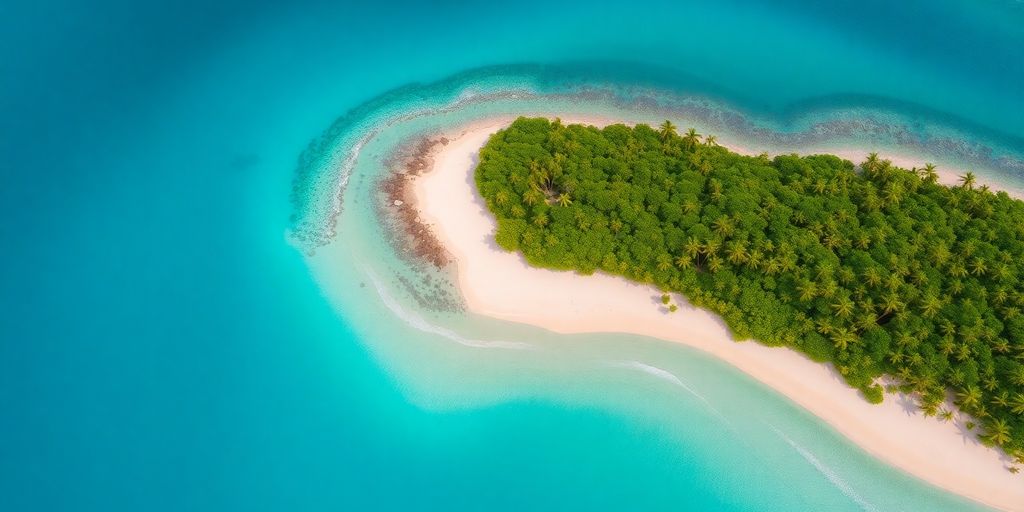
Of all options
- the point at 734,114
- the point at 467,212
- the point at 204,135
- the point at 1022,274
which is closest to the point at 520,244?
the point at 467,212

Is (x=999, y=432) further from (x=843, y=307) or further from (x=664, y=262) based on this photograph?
(x=664, y=262)

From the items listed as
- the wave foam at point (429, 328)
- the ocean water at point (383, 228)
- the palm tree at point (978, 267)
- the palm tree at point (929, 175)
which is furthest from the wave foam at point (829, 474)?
the palm tree at point (929, 175)

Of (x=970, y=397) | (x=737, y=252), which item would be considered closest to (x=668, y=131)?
(x=737, y=252)

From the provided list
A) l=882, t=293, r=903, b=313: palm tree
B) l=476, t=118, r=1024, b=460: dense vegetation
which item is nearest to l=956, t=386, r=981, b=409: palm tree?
l=476, t=118, r=1024, b=460: dense vegetation

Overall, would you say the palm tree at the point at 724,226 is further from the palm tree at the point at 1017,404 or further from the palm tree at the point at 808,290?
the palm tree at the point at 1017,404

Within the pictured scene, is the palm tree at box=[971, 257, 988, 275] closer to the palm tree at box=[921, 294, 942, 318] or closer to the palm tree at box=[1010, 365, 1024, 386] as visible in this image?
the palm tree at box=[921, 294, 942, 318]

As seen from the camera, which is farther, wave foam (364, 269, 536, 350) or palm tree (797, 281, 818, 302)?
→ wave foam (364, 269, 536, 350)
